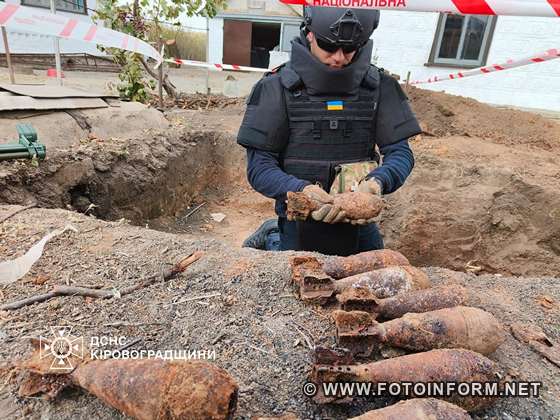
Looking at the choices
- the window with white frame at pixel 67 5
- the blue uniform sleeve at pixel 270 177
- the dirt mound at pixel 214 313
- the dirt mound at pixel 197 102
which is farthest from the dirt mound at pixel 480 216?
the window with white frame at pixel 67 5

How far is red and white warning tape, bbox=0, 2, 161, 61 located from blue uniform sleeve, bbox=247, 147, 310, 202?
3522mm

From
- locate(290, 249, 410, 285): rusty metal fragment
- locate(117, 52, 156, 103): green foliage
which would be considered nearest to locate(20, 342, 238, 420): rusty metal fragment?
locate(290, 249, 410, 285): rusty metal fragment

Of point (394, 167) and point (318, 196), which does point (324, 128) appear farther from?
point (318, 196)

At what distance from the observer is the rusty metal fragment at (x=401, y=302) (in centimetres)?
Answer: 159

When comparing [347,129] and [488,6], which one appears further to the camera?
[488,6]

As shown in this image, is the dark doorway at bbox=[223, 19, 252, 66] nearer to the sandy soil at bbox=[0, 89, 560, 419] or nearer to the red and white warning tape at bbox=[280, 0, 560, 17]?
the sandy soil at bbox=[0, 89, 560, 419]

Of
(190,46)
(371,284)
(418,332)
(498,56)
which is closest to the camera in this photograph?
(418,332)

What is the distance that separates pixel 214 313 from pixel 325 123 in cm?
159

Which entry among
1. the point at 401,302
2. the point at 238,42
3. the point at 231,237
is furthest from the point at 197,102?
the point at 238,42

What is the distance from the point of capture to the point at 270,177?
268 cm

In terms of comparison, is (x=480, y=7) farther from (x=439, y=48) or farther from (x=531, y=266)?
(x=439, y=48)

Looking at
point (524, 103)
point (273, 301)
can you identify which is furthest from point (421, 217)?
point (524, 103)

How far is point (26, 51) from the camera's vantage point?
1373 cm

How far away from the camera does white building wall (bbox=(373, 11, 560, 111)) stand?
892cm
